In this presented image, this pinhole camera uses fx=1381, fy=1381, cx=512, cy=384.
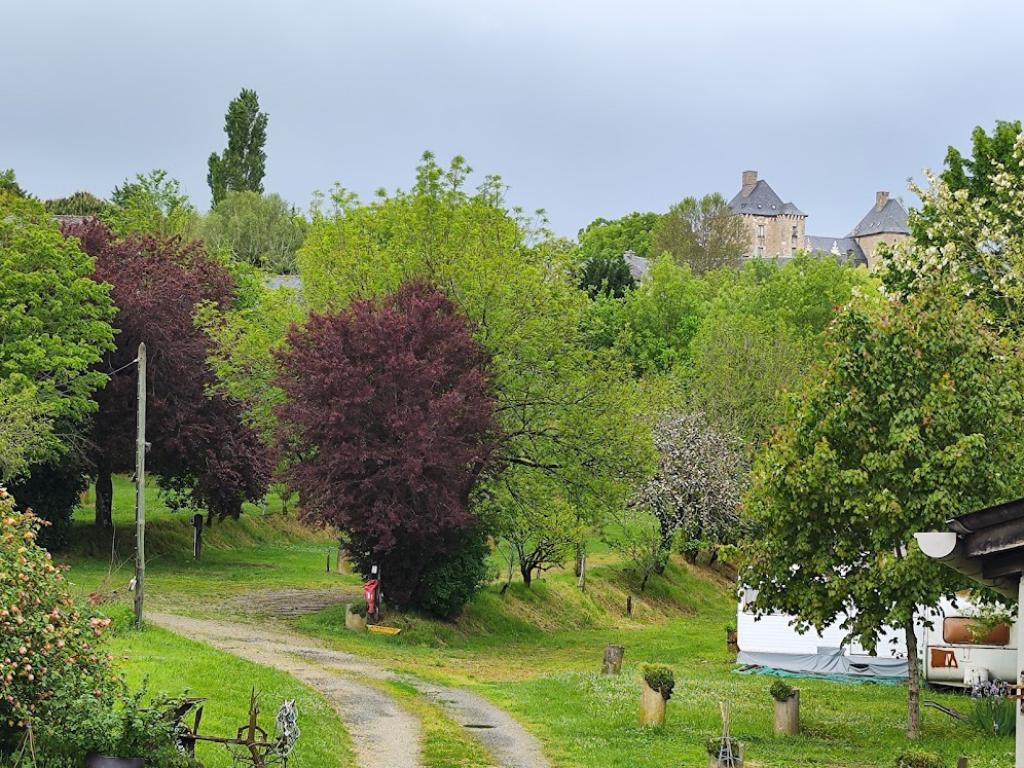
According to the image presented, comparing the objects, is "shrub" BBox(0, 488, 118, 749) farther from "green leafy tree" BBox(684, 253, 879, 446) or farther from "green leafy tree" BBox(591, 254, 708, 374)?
"green leafy tree" BBox(591, 254, 708, 374)

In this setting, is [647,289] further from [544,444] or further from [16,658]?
[16,658]

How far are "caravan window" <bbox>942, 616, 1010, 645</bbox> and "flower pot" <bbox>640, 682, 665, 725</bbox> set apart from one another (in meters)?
9.56

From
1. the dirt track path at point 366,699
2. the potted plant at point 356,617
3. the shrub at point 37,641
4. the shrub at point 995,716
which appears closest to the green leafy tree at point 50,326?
the dirt track path at point 366,699

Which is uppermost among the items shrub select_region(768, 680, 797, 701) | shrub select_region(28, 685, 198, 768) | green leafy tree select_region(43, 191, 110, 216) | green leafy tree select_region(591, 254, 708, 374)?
green leafy tree select_region(43, 191, 110, 216)

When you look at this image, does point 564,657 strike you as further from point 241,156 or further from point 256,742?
point 241,156

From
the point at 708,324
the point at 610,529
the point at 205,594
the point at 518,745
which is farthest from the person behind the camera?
the point at 708,324

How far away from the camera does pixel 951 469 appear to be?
72.7 ft

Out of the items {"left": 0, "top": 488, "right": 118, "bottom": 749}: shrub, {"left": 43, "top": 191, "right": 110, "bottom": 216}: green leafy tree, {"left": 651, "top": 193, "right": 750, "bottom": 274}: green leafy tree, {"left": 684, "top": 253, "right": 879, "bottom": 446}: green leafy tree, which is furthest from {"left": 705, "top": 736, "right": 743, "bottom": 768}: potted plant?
{"left": 651, "top": 193, "right": 750, "bottom": 274}: green leafy tree

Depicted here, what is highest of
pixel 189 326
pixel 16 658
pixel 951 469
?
pixel 189 326

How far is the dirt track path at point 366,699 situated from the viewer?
2081 cm

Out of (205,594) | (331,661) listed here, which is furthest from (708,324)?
(331,661)

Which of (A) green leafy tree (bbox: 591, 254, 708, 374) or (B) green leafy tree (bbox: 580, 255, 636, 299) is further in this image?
(B) green leafy tree (bbox: 580, 255, 636, 299)

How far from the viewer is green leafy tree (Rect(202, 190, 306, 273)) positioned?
328 feet

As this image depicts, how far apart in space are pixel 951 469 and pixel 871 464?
1.26m
